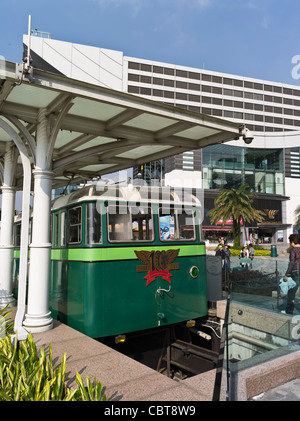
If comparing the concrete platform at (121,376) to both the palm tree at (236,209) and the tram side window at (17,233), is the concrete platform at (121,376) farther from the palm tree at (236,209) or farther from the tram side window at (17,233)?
the palm tree at (236,209)

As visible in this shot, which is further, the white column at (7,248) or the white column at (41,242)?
the white column at (7,248)

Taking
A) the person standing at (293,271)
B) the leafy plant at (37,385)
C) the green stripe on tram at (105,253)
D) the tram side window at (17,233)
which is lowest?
the leafy plant at (37,385)

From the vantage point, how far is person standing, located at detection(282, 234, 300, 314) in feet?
21.9

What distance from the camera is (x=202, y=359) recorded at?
274 inches

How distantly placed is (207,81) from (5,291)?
201 ft

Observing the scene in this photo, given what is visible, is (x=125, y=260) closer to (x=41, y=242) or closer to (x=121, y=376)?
(x=41, y=242)

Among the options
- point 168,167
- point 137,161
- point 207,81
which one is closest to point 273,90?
point 207,81

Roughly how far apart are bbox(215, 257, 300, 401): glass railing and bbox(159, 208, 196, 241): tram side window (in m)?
1.52

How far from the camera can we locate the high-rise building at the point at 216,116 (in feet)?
167

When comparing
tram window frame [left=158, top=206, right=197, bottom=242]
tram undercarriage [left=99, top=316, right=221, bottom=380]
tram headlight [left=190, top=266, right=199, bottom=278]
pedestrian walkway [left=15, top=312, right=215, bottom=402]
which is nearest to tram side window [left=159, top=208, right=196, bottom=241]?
tram window frame [left=158, top=206, right=197, bottom=242]

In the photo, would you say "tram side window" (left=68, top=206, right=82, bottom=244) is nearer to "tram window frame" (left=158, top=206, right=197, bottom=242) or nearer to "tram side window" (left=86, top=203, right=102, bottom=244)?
"tram side window" (left=86, top=203, right=102, bottom=244)

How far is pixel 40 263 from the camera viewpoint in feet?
20.7

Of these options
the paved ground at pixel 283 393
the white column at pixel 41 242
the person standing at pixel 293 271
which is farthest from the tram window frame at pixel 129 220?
the paved ground at pixel 283 393

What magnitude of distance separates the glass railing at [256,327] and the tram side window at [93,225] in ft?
8.20
